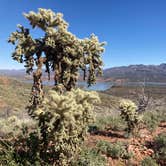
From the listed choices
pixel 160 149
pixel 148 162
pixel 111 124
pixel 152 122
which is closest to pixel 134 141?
pixel 160 149

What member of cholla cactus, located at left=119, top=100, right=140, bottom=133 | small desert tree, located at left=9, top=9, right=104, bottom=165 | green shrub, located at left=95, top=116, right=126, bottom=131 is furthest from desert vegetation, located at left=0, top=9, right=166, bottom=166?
green shrub, located at left=95, top=116, right=126, bottom=131

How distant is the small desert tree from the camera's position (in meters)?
10.3

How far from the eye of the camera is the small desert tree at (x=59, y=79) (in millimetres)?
10297

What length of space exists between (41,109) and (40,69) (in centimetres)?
248

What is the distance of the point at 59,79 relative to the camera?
12812mm

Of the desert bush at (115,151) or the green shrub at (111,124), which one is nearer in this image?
the desert bush at (115,151)

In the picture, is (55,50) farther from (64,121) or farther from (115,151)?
(115,151)

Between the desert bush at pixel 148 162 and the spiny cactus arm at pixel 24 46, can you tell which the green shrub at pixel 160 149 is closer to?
the desert bush at pixel 148 162

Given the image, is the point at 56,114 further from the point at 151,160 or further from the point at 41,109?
the point at 151,160

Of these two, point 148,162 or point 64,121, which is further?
point 148,162

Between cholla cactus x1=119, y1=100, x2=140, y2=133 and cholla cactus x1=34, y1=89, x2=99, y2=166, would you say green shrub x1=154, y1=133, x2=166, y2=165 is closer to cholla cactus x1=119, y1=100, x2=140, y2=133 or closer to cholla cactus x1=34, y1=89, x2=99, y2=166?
cholla cactus x1=119, y1=100, x2=140, y2=133

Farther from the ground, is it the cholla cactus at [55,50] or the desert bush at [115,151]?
the cholla cactus at [55,50]

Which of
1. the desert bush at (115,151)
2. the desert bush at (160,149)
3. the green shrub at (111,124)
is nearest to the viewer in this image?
the desert bush at (115,151)

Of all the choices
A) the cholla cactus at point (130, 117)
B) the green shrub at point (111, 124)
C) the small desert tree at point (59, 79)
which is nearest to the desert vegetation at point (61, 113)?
the small desert tree at point (59, 79)
